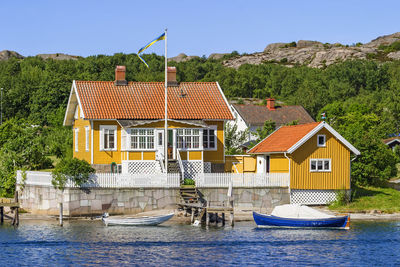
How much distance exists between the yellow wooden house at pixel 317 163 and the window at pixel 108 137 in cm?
1317

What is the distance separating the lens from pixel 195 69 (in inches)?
6959

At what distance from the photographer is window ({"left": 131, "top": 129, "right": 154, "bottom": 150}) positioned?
48.4m

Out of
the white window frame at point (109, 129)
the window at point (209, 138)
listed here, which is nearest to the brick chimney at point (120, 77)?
the white window frame at point (109, 129)

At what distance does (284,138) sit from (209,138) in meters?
6.94

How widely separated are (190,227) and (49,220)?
10044 millimetres

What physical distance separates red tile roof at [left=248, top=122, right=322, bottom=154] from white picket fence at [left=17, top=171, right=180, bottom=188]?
26.9 ft

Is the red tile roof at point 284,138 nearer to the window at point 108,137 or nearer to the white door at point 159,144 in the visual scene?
the white door at point 159,144

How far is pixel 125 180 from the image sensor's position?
42938mm

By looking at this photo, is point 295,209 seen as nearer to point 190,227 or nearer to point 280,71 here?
point 190,227

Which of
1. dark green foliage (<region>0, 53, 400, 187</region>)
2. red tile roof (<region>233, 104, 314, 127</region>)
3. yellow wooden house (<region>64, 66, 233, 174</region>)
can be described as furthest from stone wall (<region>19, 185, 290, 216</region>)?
red tile roof (<region>233, 104, 314, 127</region>)

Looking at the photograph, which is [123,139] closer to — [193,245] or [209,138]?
[209,138]

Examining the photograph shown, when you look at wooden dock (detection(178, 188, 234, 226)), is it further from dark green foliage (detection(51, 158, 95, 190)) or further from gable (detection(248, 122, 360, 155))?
dark green foliage (detection(51, 158, 95, 190))

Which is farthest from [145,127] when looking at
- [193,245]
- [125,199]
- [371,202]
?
[371,202]

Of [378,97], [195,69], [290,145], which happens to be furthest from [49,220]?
[195,69]
